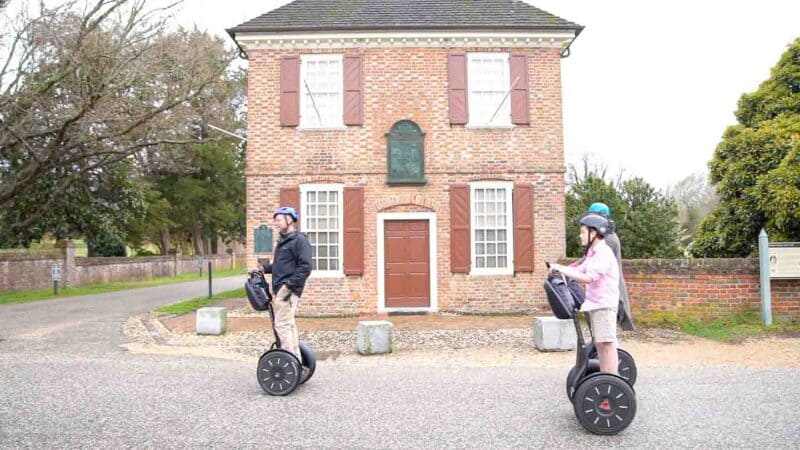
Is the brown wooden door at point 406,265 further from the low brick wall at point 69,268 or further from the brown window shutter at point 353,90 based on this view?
the low brick wall at point 69,268

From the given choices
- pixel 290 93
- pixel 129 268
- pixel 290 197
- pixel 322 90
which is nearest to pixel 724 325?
pixel 290 197

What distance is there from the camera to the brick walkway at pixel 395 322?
424 inches

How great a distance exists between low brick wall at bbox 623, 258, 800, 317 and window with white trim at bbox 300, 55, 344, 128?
700 cm

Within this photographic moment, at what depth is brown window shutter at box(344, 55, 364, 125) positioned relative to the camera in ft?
41.3

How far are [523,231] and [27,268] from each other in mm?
17752

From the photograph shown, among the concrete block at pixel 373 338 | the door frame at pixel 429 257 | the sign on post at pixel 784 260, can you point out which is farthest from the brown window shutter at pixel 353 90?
the sign on post at pixel 784 260

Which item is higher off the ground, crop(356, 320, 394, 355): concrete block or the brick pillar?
the brick pillar

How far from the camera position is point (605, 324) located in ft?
15.3

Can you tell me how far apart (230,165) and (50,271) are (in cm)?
1545

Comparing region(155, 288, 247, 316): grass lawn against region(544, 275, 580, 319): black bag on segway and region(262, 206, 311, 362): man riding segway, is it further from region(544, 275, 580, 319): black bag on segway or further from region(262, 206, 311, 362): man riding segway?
region(544, 275, 580, 319): black bag on segway

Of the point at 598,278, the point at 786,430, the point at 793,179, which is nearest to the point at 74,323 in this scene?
the point at 598,278

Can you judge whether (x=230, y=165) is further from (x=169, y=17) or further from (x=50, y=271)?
(x=169, y=17)

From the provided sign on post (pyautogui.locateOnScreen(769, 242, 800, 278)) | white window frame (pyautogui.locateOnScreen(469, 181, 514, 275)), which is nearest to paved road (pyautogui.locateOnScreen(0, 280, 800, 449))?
sign on post (pyautogui.locateOnScreen(769, 242, 800, 278))

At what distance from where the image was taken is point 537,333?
8500 mm
